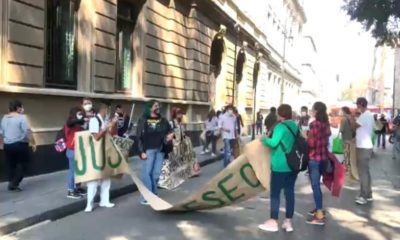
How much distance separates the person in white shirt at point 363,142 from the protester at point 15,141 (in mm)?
5918

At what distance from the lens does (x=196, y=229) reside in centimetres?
795

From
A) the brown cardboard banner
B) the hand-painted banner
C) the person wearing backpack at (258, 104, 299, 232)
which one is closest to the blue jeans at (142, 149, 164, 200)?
the brown cardboard banner

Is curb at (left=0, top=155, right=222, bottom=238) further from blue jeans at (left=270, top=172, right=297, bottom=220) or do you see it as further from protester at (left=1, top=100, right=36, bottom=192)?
blue jeans at (left=270, top=172, right=297, bottom=220)

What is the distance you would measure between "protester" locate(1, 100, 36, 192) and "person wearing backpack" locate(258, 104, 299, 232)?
4.67m

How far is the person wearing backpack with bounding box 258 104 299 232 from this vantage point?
7734 mm

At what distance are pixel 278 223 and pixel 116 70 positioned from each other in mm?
10562

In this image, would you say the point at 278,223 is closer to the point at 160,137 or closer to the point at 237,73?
the point at 160,137

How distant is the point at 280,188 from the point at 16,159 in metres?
5.07

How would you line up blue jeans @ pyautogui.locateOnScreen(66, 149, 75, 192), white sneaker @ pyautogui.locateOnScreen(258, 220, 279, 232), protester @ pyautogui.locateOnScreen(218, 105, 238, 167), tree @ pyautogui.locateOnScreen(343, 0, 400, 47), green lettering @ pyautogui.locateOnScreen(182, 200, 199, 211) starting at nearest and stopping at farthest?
1. white sneaker @ pyautogui.locateOnScreen(258, 220, 279, 232)
2. green lettering @ pyautogui.locateOnScreen(182, 200, 199, 211)
3. blue jeans @ pyautogui.locateOnScreen(66, 149, 75, 192)
4. protester @ pyautogui.locateOnScreen(218, 105, 238, 167)
5. tree @ pyautogui.locateOnScreen(343, 0, 400, 47)

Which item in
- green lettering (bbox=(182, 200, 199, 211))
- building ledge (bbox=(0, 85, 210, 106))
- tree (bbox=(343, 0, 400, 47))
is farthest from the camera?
tree (bbox=(343, 0, 400, 47))

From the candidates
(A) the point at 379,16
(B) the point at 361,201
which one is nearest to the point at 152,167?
(B) the point at 361,201

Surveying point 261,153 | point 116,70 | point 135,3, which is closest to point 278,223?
point 261,153

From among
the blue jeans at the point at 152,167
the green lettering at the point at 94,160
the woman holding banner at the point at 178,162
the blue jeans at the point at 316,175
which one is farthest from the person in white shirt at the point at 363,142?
the green lettering at the point at 94,160

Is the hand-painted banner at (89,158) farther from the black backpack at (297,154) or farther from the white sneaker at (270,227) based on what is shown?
the black backpack at (297,154)
